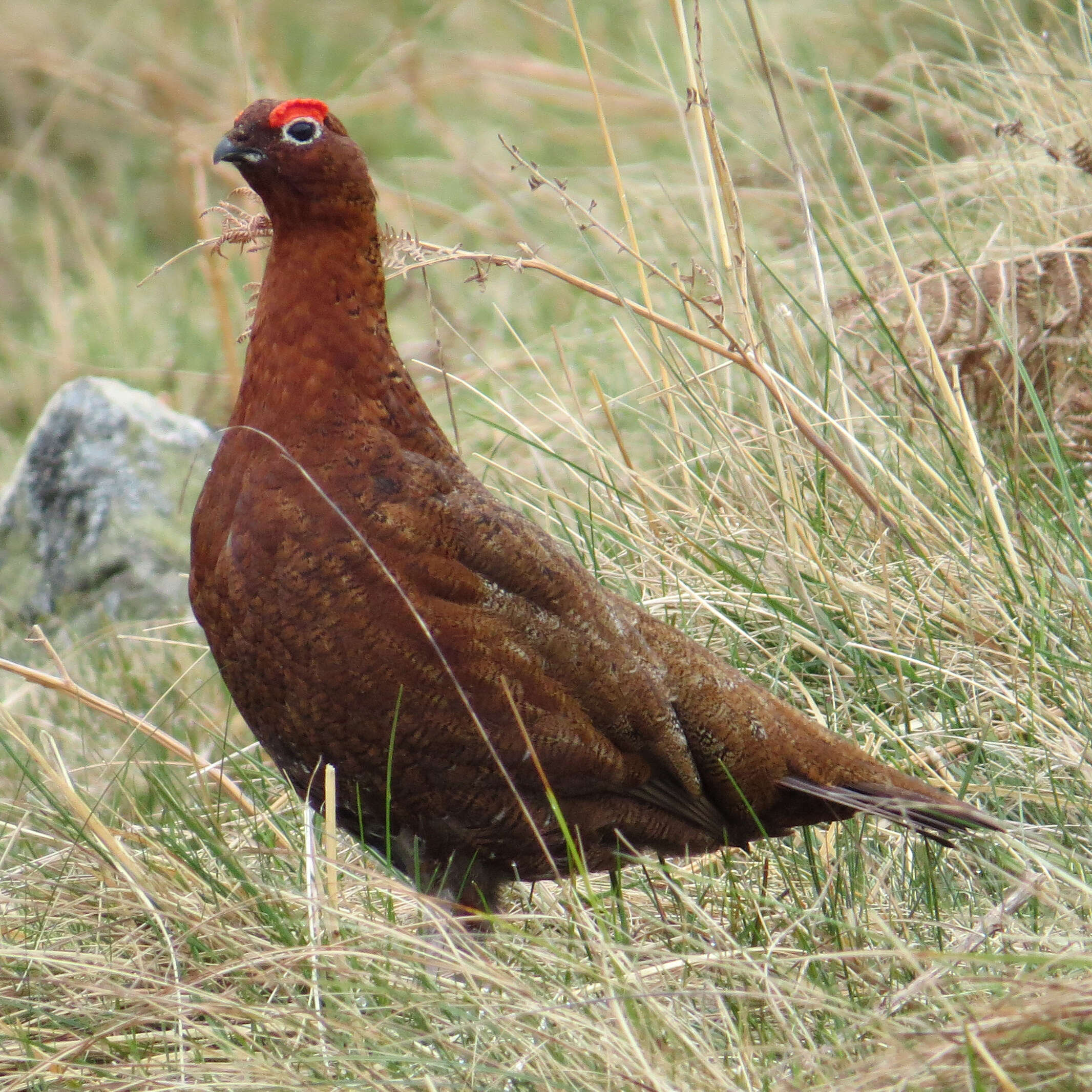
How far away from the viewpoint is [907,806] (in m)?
2.64

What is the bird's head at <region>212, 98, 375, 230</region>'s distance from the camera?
2719 millimetres

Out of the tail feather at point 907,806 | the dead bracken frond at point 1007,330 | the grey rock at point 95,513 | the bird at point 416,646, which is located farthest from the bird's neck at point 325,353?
the grey rock at point 95,513

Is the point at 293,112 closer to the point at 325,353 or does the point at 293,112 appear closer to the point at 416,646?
the point at 325,353

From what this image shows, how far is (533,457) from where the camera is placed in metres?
4.61

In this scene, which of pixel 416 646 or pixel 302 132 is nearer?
pixel 416 646


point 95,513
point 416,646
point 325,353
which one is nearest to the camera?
point 416,646

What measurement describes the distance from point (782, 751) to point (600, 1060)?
3.13 ft

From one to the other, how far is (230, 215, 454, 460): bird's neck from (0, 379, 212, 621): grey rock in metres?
2.48

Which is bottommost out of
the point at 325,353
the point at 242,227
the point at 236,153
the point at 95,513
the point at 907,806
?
the point at 907,806

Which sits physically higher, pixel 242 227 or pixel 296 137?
pixel 296 137

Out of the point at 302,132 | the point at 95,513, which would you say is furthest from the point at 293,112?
the point at 95,513

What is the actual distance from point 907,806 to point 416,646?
3.02 ft

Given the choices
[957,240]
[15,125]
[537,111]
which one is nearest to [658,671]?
[957,240]

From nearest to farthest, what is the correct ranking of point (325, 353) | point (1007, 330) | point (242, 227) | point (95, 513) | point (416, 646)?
1. point (416, 646)
2. point (325, 353)
3. point (242, 227)
4. point (1007, 330)
5. point (95, 513)
